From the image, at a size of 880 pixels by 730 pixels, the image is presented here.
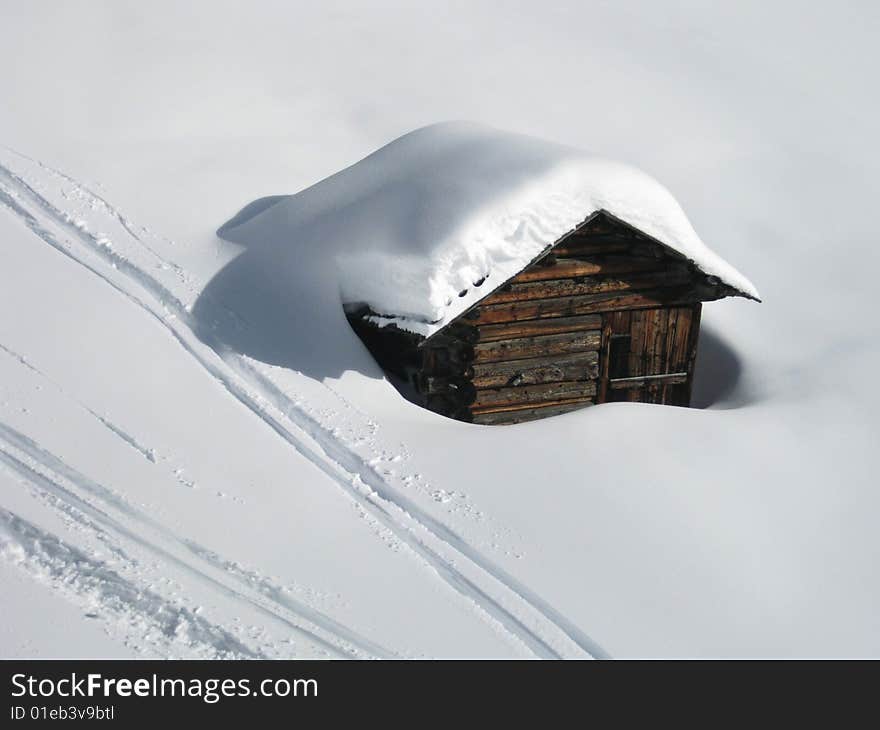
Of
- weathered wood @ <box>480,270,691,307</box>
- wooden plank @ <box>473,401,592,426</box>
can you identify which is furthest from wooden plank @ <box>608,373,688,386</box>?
weathered wood @ <box>480,270,691,307</box>

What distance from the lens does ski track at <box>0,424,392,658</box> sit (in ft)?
30.2

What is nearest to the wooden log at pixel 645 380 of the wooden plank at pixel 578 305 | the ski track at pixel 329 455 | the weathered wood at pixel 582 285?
the wooden plank at pixel 578 305

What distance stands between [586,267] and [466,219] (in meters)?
1.58

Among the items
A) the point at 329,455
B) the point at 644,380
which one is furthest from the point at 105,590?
the point at 644,380

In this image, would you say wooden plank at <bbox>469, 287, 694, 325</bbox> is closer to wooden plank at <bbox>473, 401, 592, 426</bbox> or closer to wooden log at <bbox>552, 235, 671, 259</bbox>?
wooden log at <bbox>552, 235, 671, 259</bbox>

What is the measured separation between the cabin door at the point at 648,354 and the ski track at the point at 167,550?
549 cm

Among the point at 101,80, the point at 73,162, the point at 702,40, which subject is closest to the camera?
the point at 73,162

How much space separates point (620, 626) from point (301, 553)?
2807 mm

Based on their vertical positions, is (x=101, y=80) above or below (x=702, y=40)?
below

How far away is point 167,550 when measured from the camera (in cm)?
980

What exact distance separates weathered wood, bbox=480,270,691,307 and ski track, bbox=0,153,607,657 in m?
2.45

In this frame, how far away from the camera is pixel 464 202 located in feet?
41.3

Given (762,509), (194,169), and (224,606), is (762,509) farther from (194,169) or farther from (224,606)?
(194,169)
